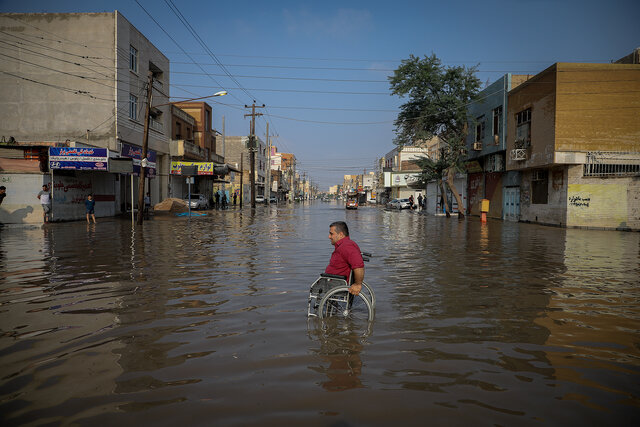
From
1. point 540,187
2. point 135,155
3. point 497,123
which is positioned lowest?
point 540,187

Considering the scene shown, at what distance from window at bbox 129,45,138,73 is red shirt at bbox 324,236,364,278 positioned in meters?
31.4

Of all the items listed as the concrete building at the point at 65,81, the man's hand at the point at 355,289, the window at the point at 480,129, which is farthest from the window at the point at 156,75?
the man's hand at the point at 355,289

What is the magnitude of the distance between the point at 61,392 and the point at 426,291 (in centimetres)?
557

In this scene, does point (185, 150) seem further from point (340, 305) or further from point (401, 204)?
point (340, 305)

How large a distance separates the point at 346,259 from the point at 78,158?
22.1 meters

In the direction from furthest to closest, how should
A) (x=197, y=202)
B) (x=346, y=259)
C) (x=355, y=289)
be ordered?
(x=197, y=202) → (x=346, y=259) → (x=355, y=289)

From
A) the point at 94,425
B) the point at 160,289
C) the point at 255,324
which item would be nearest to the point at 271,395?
the point at 94,425

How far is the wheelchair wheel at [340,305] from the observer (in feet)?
17.6

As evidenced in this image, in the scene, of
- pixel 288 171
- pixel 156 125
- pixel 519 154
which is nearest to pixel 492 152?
pixel 519 154

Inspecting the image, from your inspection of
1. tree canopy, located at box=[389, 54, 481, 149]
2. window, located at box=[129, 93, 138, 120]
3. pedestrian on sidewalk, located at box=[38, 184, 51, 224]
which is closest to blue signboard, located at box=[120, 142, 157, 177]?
window, located at box=[129, 93, 138, 120]

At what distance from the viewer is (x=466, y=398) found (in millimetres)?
3494

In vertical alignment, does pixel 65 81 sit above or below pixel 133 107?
above

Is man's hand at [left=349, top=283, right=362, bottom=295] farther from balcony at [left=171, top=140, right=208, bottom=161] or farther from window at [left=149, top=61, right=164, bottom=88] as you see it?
balcony at [left=171, top=140, right=208, bottom=161]

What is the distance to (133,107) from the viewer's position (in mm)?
31891
